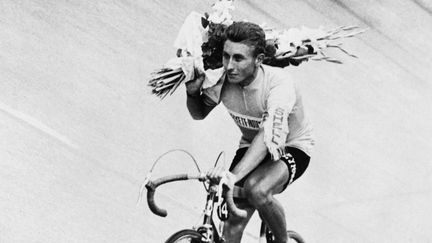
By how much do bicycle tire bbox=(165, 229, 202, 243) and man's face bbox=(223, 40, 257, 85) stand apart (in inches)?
40.8

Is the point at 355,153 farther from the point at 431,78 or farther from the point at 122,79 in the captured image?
the point at 431,78

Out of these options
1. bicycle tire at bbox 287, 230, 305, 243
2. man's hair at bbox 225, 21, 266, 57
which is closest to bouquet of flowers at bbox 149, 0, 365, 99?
man's hair at bbox 225, 21, 266, 57

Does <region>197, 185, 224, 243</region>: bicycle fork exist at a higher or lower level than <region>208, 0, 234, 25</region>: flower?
lower

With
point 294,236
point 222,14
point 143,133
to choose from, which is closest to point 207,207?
point 222,14

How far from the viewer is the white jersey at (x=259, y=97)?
24.8 ft

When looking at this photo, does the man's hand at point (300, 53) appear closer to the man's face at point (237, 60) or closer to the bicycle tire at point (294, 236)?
the man's face at point (237, 60)

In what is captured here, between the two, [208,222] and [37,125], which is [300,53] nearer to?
[208,222]

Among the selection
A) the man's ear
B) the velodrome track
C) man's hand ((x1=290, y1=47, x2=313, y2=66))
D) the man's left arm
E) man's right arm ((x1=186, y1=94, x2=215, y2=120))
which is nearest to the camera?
the man's left arm

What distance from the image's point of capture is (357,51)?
16.4 meters

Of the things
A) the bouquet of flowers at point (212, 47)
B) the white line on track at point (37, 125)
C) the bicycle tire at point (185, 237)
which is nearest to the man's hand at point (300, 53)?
the bouquet of flowers at point (212, 47)

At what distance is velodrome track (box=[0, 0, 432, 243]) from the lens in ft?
32.0

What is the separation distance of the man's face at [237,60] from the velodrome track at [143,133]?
2.35 m

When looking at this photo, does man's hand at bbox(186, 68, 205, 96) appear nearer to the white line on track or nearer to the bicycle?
the bicycle

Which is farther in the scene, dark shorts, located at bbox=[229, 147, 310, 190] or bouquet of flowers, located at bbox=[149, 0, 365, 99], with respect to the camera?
dark shorts, located at bbox=[229, 147, 310, 190]
